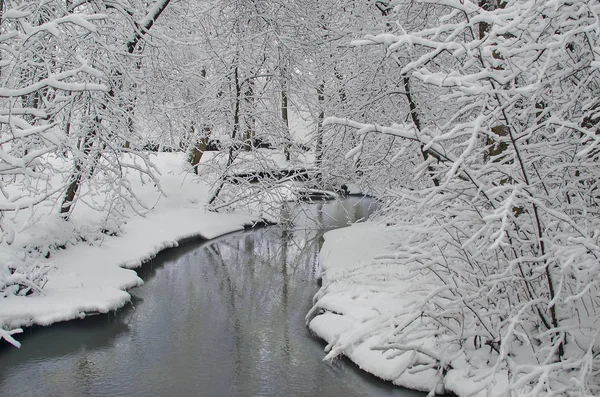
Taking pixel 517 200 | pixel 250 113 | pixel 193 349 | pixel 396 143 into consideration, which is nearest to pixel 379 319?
pixel 517 200

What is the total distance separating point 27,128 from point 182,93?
40.0 feet

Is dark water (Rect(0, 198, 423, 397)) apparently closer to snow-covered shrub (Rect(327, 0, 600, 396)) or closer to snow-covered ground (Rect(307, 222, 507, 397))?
snow-covered ground (Rect(307, 222, 507, 397))

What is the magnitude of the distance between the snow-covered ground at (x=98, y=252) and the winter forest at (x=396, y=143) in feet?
0.35

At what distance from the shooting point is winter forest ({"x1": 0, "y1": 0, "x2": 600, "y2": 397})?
14.6 feet

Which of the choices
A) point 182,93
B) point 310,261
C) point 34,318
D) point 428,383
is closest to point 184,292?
point 34,318

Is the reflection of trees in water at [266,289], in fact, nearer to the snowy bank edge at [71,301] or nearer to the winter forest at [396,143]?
the winter forest at [396,143]

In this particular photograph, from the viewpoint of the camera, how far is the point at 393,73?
10039 millimetres

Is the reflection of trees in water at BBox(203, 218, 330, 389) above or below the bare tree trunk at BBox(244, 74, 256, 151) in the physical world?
below

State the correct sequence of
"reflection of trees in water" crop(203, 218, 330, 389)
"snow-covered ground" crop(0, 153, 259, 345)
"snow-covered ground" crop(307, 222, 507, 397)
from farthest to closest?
"snow-covered ground" crop(0, 153, 259, 345), "reflection of trees in water" crop(203, 218, 330, 389), "snow-covered ground" crop(307, 222, 507, 397)

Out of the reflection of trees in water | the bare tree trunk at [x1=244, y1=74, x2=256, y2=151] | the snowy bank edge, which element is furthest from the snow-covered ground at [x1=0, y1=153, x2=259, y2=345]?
the bare tree trunk at [x1=244, y1=74, x2=256, y2=151]

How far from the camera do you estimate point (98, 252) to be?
11336 millimetres

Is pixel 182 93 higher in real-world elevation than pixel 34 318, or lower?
higher

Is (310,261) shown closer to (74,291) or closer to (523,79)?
(74,291)

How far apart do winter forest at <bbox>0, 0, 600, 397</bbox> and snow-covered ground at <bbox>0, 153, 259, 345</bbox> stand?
105 mm
